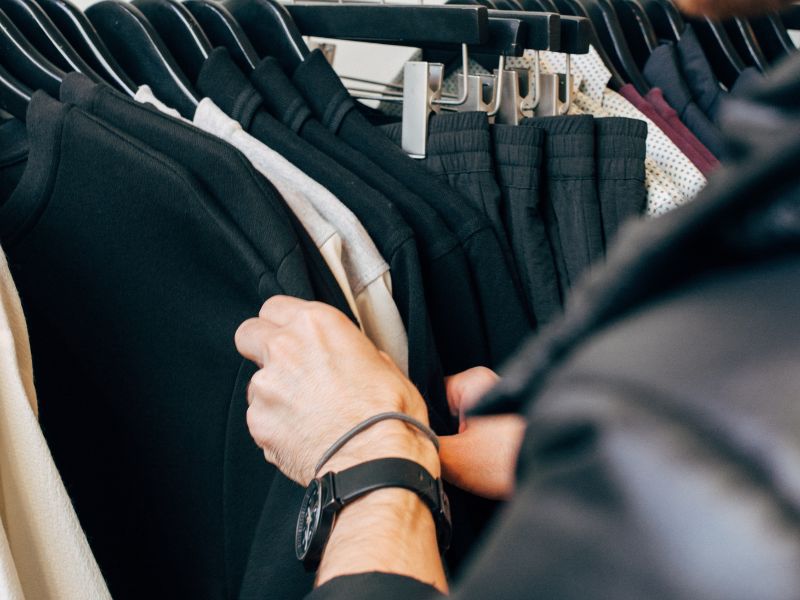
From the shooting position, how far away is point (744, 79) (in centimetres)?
132

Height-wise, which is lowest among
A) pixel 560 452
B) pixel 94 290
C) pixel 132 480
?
pixel 132 480

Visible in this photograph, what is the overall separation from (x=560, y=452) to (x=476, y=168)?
64cm

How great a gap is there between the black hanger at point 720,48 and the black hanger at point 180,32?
0.86 m

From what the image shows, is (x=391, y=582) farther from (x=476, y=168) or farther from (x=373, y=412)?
(x=476, y=168)

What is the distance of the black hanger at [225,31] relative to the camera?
3.09 ft

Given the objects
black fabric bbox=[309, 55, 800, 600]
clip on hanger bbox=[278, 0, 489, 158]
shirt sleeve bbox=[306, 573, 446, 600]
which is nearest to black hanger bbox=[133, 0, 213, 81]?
clip on hanger bbox=[278, 0, 489, 158]

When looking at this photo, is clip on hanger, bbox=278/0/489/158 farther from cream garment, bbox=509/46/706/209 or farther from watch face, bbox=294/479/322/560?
watch face, bbox=294/479/322/560

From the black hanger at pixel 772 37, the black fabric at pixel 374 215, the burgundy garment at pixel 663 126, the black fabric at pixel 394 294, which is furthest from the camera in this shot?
the black hanger at pixel 772 37

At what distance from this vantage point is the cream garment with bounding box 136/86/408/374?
732mm

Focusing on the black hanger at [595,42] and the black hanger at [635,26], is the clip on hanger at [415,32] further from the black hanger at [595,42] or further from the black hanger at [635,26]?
the black hanger at [635,26]

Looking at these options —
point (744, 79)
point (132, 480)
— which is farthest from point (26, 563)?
point (744, 79)

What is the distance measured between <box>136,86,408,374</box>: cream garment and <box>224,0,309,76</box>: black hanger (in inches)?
8.2

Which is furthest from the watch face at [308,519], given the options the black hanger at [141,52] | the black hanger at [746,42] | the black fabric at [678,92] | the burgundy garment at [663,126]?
the black hanger at [746,42]

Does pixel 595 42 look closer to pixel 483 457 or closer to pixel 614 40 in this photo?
pixel 614 40
